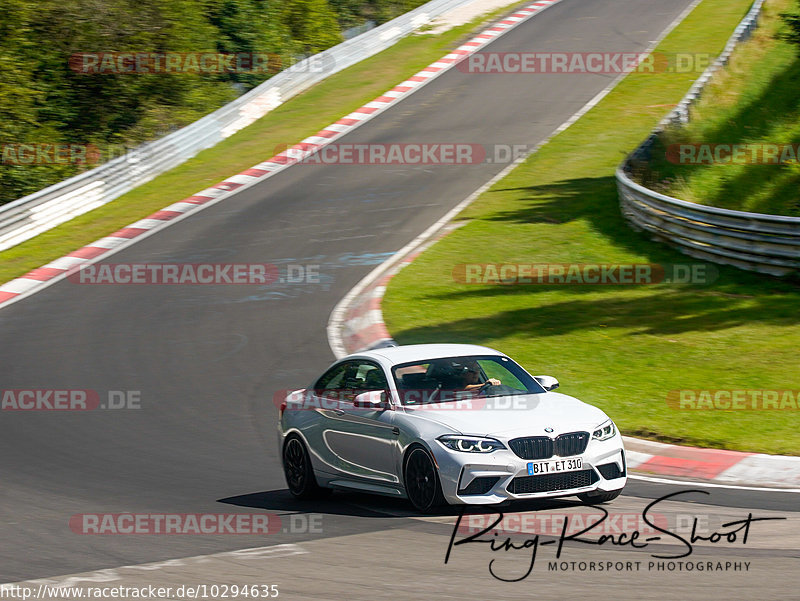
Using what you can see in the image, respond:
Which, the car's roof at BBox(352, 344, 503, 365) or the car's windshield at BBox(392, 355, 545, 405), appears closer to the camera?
the car's windshield at BBox(392, 355, 545, 405)

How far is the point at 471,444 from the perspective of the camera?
8.84 metres

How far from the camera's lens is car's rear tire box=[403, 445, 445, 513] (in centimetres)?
886

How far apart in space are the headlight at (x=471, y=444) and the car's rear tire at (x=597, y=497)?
2.68ft

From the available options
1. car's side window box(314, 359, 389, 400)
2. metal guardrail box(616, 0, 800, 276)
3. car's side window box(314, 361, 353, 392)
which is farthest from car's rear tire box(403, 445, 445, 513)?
metal guardrail box(616, 0, 800, 276)

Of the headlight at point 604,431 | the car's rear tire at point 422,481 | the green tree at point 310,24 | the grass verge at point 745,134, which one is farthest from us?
the green tree at point 310,24

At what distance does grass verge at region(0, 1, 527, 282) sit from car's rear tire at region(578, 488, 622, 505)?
16.3 meters

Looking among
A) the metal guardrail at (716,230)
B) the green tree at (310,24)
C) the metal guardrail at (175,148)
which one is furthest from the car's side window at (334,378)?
the green tree at (310,24)

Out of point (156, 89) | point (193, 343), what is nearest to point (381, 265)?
point (193, 343)

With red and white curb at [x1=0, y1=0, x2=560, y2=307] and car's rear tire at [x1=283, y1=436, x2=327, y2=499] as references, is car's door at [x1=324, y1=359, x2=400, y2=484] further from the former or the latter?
red and white curb at [x1=0, y1=0, x2=560, y2=307]

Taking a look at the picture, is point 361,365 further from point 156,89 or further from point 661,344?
point 156,89

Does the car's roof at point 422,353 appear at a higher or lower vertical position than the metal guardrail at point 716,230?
higher

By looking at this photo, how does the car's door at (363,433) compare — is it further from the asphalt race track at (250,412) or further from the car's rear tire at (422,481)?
the asphalt race track at (250,412)

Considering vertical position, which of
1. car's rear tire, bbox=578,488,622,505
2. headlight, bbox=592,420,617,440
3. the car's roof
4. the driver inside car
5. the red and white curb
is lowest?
the red and white curb

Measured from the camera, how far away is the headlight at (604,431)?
30.1 feet
